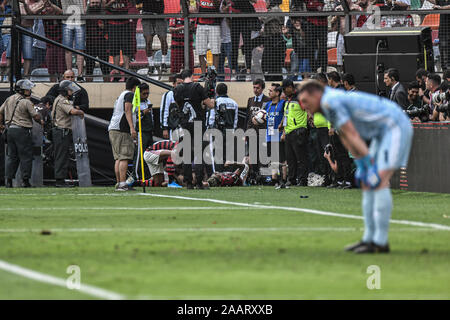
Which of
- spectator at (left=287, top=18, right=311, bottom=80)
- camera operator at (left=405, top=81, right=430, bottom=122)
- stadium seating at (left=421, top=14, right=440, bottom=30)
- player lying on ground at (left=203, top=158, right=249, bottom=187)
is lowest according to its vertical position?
player lying on ground at (left=203, top=158, right=249, bottom=187)

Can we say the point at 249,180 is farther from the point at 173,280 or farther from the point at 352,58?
the point at 173,280

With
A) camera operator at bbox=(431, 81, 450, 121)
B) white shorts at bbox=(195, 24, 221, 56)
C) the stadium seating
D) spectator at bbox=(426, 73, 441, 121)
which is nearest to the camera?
camera operator at bbox=(431, 81, 450, 121)

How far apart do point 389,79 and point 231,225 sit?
7557 mm

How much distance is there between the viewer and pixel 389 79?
18.1 meters

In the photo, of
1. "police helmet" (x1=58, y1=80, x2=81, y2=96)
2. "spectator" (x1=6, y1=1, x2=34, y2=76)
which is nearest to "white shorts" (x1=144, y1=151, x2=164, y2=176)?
"police helmet" (x1=58, y1=80, x2=81, y2=96)

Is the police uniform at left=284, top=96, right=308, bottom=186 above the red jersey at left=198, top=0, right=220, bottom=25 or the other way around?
the other way around

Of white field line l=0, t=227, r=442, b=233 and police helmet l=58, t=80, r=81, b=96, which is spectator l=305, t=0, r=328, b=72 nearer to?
police helmet l=58, t=80, r=81, b=96

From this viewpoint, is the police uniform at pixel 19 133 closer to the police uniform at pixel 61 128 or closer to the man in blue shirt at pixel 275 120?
the police uniform at pixel 61 128

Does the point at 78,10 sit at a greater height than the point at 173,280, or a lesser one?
greater

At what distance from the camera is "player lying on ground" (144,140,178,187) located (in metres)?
20.7

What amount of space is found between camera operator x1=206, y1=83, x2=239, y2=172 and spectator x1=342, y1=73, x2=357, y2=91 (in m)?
3.18

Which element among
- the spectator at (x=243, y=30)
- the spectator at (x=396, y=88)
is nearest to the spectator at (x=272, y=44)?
the spectator at (x=243, y=30)

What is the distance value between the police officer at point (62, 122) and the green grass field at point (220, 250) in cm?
553
